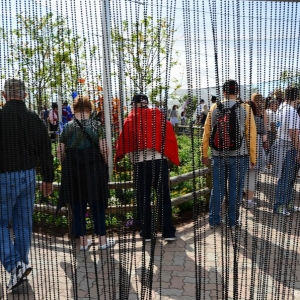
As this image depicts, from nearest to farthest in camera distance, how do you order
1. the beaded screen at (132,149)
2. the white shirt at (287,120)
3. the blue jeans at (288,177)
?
the beaded screen at (132,149) → the blue jeans at (288,177) → the white shirt at (287,120)

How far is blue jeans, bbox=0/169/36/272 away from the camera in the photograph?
3.05 metres

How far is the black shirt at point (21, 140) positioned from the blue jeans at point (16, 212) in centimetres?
9

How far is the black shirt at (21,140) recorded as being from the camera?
2902 mm

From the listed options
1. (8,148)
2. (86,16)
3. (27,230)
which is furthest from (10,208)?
(86,16)

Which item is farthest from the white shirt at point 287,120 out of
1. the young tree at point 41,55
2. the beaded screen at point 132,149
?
the young tree at point 41,55

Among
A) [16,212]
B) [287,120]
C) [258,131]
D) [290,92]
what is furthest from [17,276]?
[287,120]

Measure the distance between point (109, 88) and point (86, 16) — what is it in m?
0.38

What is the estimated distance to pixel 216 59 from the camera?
2.14m

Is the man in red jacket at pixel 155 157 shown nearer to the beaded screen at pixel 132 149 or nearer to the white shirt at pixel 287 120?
the beaded screen at pixel 132 149

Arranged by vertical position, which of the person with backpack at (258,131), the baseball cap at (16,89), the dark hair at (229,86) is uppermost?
the baseball cap at (16,89)

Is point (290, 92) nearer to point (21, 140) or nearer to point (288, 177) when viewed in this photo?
point (288, 177)

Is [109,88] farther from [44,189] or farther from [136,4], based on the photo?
[44,189]

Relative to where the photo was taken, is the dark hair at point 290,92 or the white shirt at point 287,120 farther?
the white shirt at point 287,120

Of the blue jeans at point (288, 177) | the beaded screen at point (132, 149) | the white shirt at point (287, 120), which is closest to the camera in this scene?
the beaded screen at point (132, 149)
